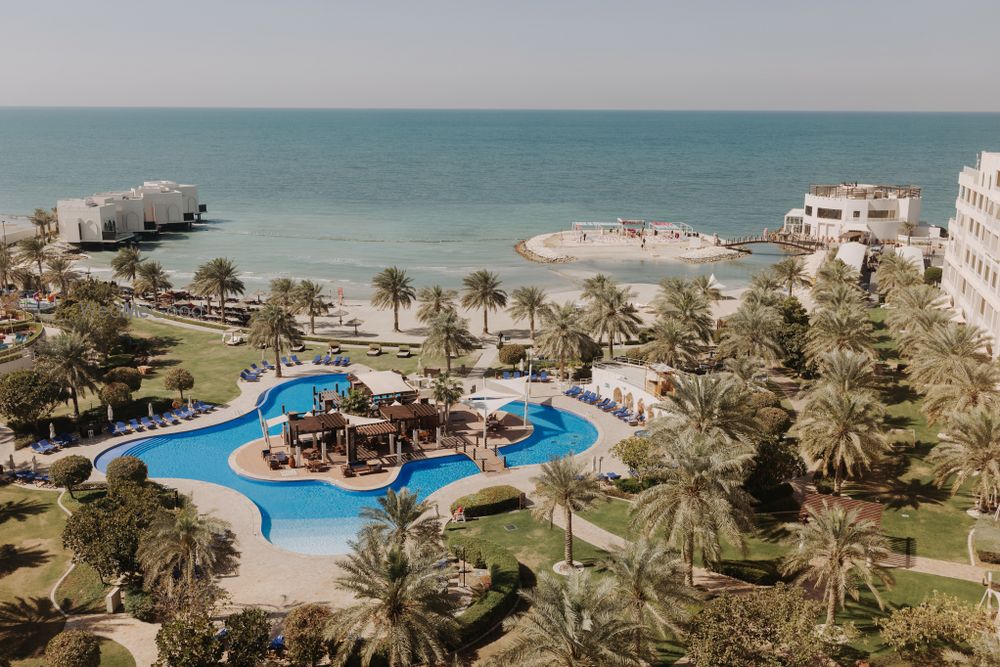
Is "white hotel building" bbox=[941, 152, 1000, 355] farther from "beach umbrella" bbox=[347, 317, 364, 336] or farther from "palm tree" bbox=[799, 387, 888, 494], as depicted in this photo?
"beach umbrella" bbox=[347, 317, 364, 336]

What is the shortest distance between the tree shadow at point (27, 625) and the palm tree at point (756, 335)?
1486 inches

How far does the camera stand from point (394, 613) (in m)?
23.7

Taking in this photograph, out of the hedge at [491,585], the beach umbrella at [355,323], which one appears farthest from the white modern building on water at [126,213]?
the hedge at [491,585]

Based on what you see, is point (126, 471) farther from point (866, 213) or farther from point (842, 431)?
point (866, 213)

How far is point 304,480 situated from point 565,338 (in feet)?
64.5

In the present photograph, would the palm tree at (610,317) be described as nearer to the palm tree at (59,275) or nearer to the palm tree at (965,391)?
the palm tree at (965,391)

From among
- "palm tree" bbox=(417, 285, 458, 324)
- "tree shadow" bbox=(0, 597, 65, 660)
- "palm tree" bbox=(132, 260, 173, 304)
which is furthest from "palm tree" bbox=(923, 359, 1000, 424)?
"palm tree" bbox=(132, 260, 173, 304)

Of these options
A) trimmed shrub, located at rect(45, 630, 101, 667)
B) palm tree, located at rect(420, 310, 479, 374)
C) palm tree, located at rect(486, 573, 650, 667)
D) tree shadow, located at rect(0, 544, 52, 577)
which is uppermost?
palm tree, located at rect(420, 310, 479, 374)

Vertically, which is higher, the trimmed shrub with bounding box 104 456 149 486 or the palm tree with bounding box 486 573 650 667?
the palm tree with bounding box 486 573 650 667

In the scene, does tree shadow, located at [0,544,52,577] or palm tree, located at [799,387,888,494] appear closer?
tree shadow, located at [0,544,52,577]

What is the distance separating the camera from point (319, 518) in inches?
1422

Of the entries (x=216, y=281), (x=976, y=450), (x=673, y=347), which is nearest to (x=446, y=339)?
(x=673, y=347)

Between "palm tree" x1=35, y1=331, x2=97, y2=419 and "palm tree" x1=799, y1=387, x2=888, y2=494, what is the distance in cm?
3773

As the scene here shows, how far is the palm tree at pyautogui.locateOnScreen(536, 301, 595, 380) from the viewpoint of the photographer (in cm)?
5106
